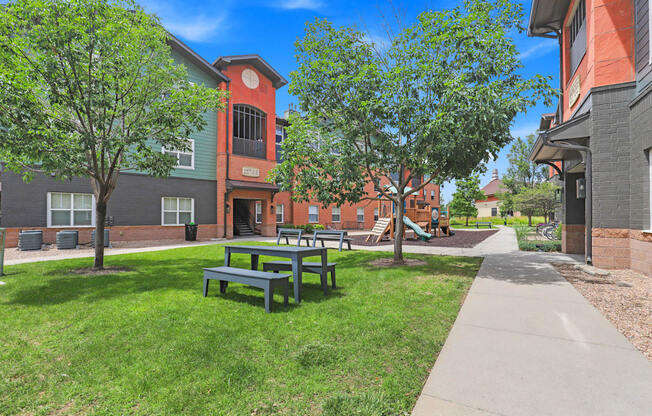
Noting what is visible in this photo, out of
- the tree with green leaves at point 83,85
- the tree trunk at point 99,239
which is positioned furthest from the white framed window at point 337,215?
the tree trunk at point 99,239

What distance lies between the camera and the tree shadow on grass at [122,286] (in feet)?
18.6

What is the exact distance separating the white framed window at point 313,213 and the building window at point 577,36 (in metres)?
18.8

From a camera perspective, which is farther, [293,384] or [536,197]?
[536,197]

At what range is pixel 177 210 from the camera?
1834cm

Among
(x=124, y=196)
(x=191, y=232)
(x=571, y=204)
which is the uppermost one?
(x=124, y=196)

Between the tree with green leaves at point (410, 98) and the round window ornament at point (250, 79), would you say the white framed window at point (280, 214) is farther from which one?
the tree with green leaves at point (410, 98)

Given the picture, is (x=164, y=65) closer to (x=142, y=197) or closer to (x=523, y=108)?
(x=523, y=108)

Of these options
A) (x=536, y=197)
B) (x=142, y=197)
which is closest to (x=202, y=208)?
(x=142, y=197)

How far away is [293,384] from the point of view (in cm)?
280

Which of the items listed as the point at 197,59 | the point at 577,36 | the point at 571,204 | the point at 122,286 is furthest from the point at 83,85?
the point at 571,204

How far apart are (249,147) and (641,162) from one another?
1863 centimetres

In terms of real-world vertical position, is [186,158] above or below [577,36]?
below

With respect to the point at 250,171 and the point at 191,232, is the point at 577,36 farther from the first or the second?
the point at 191,232

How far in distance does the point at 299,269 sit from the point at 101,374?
2865 millimetres
